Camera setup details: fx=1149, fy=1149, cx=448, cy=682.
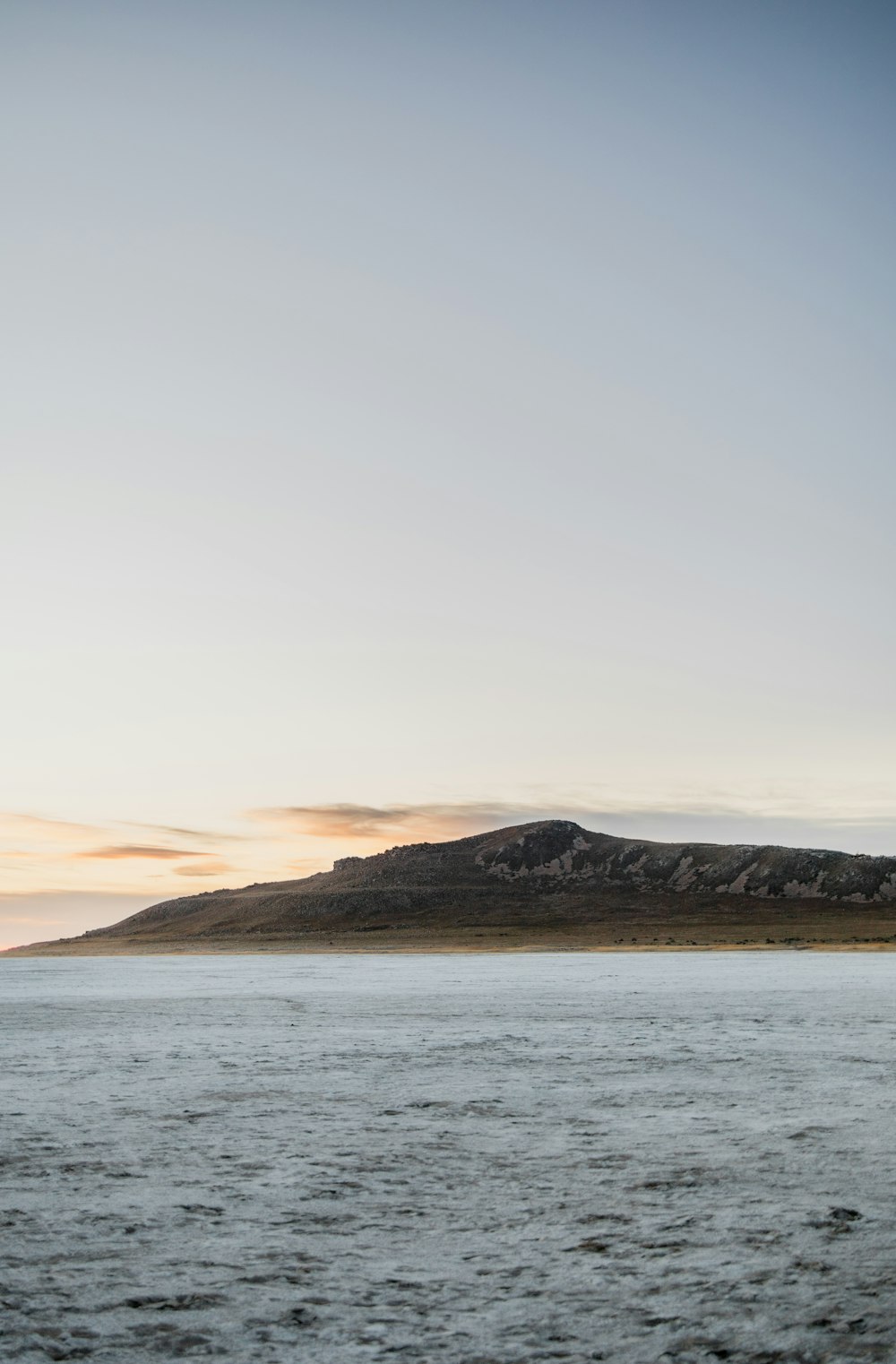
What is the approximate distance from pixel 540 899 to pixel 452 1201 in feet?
451

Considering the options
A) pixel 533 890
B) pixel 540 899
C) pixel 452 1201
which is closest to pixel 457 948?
pixel 540 899

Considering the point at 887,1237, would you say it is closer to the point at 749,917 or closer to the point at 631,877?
the point at 749,917

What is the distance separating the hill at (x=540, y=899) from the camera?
11331 cm

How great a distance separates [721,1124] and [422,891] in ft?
457

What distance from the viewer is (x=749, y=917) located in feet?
409

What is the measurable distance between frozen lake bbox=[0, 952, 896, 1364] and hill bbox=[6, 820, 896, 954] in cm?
8669

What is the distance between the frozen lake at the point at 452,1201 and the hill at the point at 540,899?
86.7 m

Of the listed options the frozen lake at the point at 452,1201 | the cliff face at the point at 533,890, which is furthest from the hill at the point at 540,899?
the frozen lake at the point at 452,1201

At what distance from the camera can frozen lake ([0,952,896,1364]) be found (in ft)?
13.8

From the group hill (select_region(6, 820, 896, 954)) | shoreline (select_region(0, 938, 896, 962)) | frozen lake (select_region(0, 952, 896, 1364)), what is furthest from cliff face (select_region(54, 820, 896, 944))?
frozen lake (select_region(0, 952, 896, 1364))

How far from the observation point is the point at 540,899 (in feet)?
462

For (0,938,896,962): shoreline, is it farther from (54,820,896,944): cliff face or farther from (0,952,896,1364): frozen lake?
(0,952,896,1364): frozen lake

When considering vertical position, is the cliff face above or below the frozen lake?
below

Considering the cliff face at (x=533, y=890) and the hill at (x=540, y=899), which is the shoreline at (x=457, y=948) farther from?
the cliff face at (x=533, y=890)
